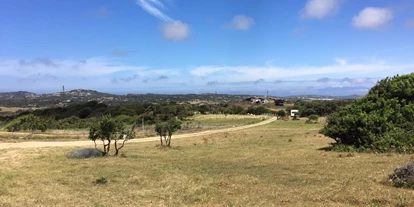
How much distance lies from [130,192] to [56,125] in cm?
→ 5543

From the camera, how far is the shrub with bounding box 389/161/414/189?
33.8 feet

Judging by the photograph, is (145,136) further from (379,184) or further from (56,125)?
(379,184)

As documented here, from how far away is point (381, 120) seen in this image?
2022cm

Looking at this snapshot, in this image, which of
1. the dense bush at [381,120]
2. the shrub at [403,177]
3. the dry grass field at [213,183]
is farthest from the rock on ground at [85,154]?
the shrub at [403,177]

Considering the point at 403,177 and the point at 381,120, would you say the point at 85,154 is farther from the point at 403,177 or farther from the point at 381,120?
the point at 381,120

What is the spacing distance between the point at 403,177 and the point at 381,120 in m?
10.6

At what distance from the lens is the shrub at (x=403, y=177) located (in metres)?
10.3

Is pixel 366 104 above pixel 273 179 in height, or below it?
above

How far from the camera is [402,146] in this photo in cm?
1852

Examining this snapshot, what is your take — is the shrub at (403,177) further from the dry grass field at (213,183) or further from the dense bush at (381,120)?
the dense bush at (381,120)

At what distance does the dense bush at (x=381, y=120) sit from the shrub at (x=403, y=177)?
26.4 feet

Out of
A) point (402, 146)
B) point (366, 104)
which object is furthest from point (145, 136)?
point (402, 146)

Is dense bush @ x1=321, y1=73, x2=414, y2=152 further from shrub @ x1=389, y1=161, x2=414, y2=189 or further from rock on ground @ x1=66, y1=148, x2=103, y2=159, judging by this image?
rock on ground @ x1=66, y1=148, x2=103, y2=159

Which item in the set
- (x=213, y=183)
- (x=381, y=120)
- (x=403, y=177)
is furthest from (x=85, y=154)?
(x=381, y=120)
